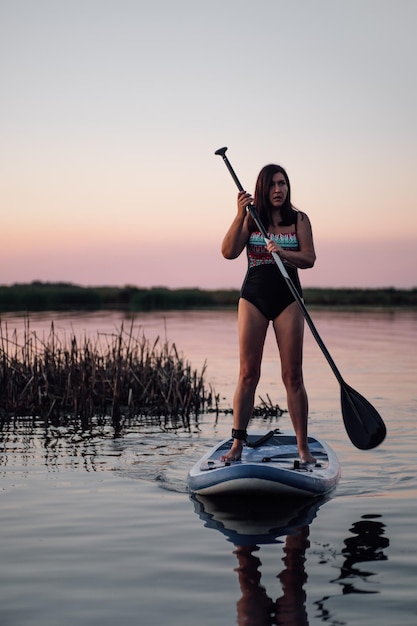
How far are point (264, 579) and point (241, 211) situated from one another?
3.09m

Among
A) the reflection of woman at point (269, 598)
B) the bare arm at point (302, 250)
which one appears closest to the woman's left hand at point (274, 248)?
the bare arm at point (302, 250)

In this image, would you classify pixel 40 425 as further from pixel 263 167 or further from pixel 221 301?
pixel 221 301

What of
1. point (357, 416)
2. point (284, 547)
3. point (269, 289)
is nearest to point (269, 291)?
point (269, 289)

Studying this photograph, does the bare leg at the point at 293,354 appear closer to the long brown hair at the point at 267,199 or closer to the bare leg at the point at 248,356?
the bare leg at the point at 248,356

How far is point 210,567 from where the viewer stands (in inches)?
198

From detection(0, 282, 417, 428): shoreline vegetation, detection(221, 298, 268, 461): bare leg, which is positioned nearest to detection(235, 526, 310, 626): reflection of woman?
detection(221, 298, 268, 461): bare leg

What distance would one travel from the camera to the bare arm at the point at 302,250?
674 cm

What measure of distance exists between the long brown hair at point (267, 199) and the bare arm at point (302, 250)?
0.09m

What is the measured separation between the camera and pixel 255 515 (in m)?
6.42

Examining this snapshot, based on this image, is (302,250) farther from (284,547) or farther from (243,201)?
(284,547)

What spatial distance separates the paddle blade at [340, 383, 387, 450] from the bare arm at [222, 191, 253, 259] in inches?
56.1

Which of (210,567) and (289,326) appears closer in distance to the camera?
(210,567)

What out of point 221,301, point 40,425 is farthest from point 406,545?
point 221,301

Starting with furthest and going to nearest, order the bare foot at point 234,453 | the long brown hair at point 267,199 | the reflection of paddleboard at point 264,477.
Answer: the bare foot at point 234,453 → the long brown hair at point 267,199 → the reflection of paddleboard at point 264,477
